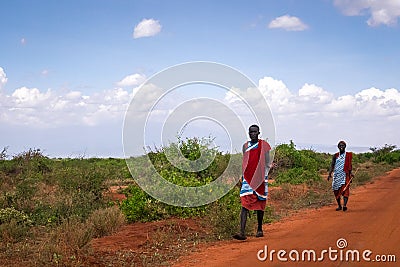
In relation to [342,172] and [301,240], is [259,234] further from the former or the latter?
[342,172]

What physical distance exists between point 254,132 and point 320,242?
88.1 inches

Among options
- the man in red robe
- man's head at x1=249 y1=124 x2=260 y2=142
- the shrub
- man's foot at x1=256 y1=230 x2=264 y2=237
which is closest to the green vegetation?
the shrub

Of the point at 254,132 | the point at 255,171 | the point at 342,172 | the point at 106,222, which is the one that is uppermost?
the point at 254,132

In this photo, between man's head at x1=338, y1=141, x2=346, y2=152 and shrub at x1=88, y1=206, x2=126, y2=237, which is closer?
shrub at x1=88, y1=206, x2=126, y2=237

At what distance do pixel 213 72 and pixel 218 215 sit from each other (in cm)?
272

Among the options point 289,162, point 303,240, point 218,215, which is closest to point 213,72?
point 218,215

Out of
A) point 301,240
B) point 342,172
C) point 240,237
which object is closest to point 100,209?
point 240,237

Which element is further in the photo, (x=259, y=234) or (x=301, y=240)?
(x=259, y=234)

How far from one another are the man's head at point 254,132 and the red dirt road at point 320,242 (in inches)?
69.6

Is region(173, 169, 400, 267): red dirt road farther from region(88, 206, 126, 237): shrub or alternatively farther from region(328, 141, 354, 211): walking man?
region(88, 206, 126, 237): shrub

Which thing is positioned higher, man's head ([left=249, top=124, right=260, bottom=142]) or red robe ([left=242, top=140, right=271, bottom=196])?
man's head ([left=249, top=124, right=260, bottom=142])
